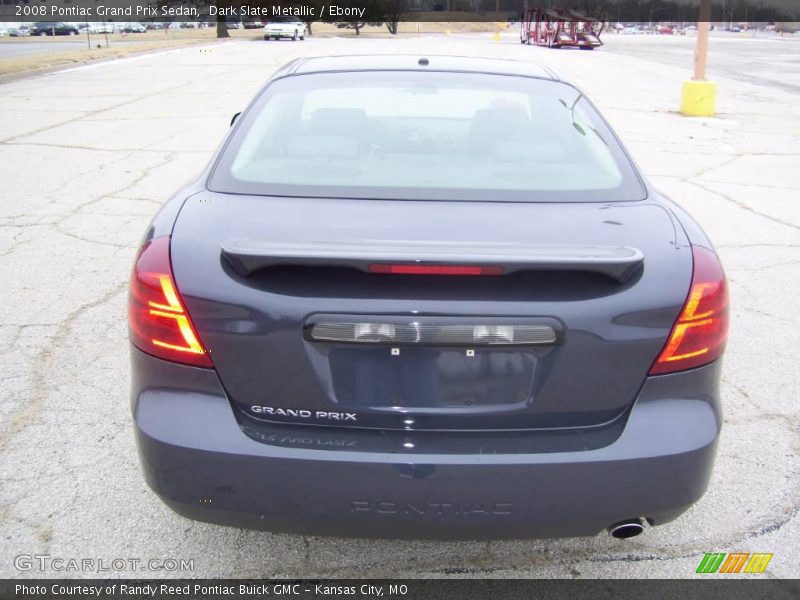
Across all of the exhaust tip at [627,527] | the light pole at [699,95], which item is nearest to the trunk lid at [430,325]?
the exhaust tip at [627,527]

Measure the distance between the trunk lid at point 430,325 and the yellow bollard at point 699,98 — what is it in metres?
12.6

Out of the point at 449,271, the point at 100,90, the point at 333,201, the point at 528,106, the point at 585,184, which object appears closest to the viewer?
the point at 449,271

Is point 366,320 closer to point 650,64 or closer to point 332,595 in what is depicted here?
point 332,595

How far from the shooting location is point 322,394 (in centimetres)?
204

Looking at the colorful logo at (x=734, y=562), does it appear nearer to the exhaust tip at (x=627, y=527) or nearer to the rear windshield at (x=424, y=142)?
the exhaust tip at (x=627, y=527)

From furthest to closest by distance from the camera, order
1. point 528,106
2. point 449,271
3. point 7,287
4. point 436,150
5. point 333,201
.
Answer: point 7,287 → point 528,106 → point 436,150 → point 333,201 → point 449,271

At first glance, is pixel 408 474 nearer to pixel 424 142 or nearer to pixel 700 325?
pixel 700 325

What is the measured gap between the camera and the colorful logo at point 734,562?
2537mm

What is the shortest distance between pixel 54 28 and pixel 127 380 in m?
77.0

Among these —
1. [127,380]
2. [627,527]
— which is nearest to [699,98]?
[127,380]

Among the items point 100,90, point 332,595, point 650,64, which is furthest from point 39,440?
point 650,64

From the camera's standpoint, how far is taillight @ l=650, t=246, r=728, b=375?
2072 millimetres

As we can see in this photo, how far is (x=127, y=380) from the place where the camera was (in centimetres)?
374

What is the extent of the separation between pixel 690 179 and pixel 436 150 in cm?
658
